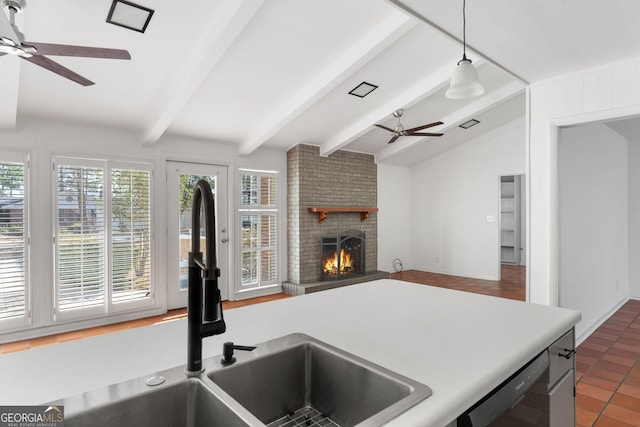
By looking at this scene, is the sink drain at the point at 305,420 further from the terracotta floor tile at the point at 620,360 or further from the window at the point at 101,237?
the window at the point at 101,237

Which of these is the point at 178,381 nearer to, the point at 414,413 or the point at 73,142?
the point at 414,413

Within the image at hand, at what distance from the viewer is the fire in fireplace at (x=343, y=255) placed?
611 cm

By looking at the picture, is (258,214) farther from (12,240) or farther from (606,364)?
(606,364)

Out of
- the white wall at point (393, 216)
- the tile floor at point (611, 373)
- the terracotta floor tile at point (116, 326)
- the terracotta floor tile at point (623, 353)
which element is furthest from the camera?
the white wall at point (393, 216)

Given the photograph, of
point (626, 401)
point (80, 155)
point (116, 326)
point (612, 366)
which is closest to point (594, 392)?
point (626, 401)

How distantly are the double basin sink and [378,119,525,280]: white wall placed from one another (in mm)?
6354

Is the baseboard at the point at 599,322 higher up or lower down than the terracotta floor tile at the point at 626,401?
higher up

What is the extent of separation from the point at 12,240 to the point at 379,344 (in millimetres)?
4210

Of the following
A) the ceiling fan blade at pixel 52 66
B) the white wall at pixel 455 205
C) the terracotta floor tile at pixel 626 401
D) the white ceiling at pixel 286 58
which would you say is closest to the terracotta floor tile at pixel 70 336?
the white ceiling at pixel 286 58

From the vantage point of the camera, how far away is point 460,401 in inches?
32.5

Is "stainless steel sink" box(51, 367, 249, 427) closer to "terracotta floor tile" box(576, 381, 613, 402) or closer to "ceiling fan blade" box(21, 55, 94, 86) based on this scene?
"ceiling fan blade" box(21, 55, 94, 86)

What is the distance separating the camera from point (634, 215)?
17.3 feet

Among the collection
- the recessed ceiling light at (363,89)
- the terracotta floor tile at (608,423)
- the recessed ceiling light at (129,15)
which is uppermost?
the recessed ceiling light at (363,89)

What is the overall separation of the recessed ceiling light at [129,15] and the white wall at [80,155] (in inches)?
73.0
